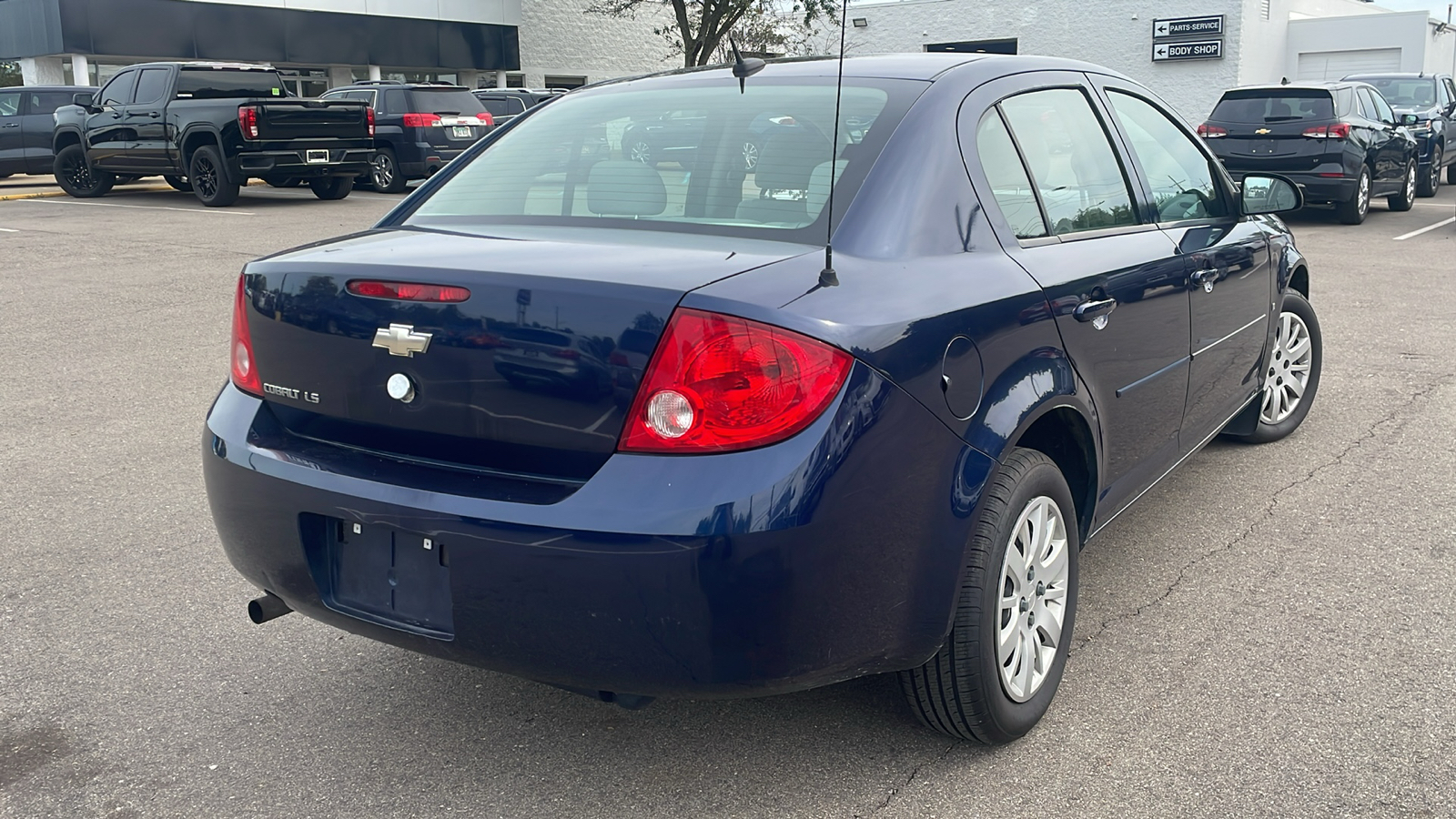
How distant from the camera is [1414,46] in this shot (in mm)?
38188

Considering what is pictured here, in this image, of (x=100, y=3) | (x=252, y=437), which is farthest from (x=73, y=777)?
(x=100, y=3)

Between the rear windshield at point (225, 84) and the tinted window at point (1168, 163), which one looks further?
the rear windshield at point (225, 84)

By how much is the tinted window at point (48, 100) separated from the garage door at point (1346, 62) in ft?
108

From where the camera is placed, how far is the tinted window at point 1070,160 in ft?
11.0

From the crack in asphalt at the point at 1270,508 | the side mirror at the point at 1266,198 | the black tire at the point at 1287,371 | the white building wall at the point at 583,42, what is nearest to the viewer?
the crack in asphalt at the point at 1270,508

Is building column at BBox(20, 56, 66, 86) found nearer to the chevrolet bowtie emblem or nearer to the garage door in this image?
the chevrolet bowtie emblem

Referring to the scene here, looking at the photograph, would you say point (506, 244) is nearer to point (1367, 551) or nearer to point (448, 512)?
point (448, 512)

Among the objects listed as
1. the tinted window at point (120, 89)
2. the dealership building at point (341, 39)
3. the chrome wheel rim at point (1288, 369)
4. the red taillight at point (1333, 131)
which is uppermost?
the dealership building at point (341, 39)

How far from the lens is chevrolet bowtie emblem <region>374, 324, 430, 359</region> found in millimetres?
2562

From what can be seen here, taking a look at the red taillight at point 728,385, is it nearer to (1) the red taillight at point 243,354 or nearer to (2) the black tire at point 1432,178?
(1) the red taillight at point 243,354

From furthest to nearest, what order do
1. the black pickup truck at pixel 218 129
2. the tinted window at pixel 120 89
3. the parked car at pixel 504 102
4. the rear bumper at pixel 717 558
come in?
the parked car at pixel 504 102
the tinted window at pixel 120 89
the black pickup truck at pixel 218 129
the rear bumper at pixel 717 558

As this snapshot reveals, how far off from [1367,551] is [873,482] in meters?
2.53

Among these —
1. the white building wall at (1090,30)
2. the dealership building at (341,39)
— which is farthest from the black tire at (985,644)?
the white building wall at (1090,30)

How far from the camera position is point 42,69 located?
3119cm
